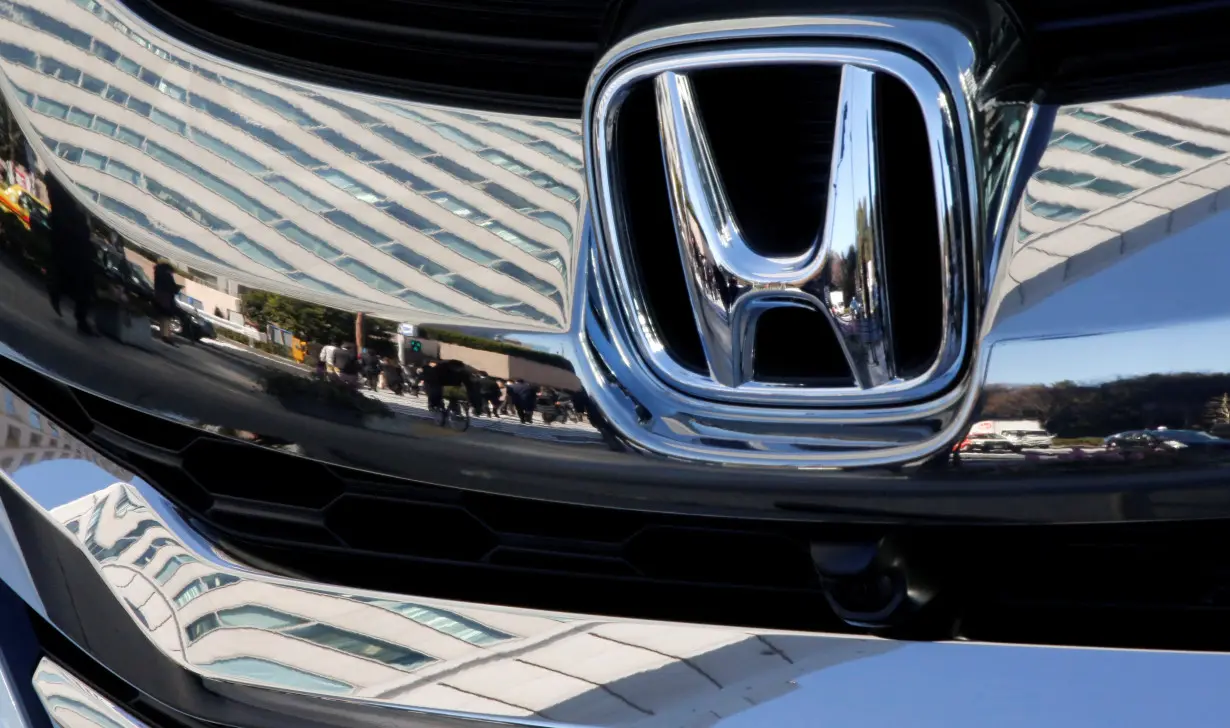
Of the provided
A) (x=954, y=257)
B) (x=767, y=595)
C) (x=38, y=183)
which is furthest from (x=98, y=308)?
(x=954, y=257)

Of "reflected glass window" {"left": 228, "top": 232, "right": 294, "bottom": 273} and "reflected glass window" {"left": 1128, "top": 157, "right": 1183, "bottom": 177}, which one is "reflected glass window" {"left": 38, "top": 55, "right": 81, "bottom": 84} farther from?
"reflected glass window" {"left": 1128, "top": 157, "right": 1183, "bottom": 177}

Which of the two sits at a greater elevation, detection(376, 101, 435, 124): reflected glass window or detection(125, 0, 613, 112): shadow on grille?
detection(125, 0, 613, 112): shadow on grille

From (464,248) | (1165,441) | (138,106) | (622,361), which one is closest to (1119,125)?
(1165,441)

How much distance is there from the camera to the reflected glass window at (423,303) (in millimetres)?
986

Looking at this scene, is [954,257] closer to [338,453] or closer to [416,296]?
[416,296]

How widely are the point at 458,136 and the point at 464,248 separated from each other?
0.10 meters

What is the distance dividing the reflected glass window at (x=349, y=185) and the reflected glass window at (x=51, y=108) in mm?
297

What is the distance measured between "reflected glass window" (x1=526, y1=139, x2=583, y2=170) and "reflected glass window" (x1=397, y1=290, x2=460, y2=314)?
0.47 ft

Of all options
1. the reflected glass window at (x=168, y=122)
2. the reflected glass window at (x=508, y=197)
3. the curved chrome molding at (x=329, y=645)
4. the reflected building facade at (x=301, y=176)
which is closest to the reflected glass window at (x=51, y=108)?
the reflected building facade at (x=301, y=176)

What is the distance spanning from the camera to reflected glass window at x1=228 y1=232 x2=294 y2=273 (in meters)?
1.04

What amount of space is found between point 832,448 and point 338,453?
0.43m

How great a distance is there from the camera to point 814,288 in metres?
0.84

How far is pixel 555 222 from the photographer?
96cm

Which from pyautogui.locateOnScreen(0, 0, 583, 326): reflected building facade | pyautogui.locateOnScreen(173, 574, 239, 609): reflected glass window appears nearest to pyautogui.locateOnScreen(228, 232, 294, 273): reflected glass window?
pyautogui.locateOnScreen(0, 0, 583, 326): reflected building facade
